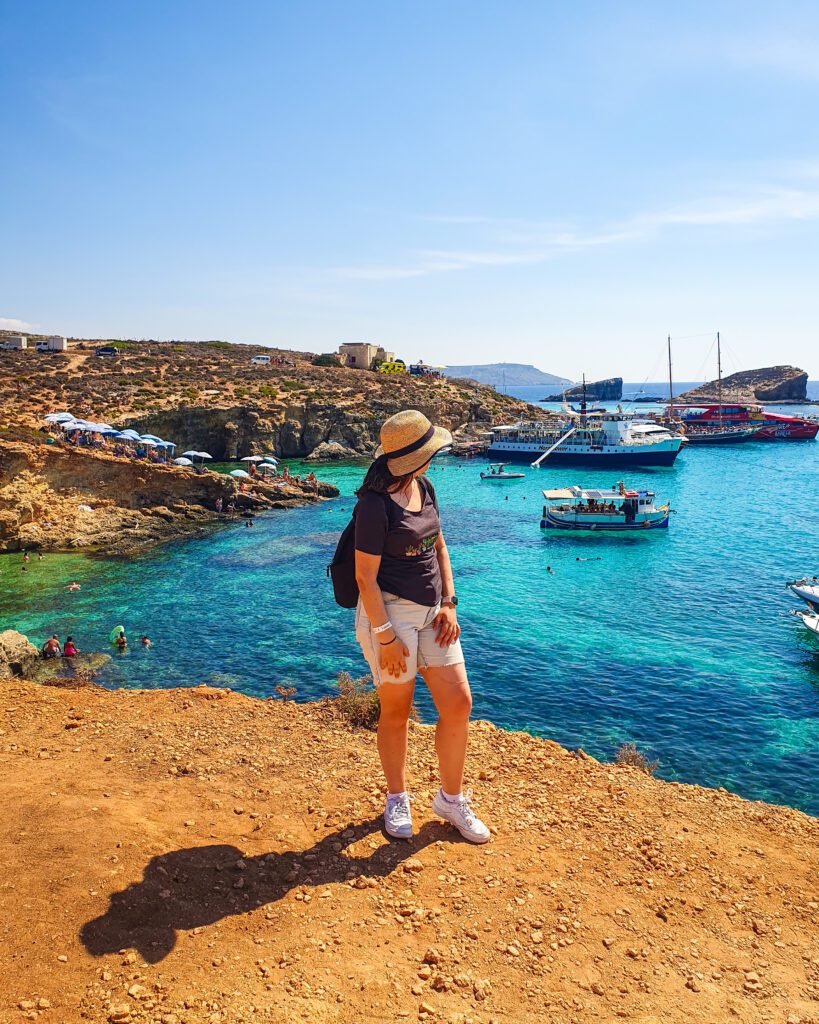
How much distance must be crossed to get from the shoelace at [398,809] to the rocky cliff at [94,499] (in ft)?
102

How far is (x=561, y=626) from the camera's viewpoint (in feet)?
76.3

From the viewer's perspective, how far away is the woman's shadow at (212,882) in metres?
4.17

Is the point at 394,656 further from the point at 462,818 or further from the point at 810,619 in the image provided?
the point at 810,619

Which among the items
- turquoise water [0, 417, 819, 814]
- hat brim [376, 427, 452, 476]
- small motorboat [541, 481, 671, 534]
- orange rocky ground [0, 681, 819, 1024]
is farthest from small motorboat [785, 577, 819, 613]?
hat brim [376, 427, 452, 476]

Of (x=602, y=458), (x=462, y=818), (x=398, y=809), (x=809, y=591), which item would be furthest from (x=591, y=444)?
(x=398, y=809)

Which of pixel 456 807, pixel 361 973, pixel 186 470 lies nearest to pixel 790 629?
pixel 456 807

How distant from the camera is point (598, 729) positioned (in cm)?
1509

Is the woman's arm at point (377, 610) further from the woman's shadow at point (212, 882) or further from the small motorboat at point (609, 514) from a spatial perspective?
the small motorboat at point (609, 514)

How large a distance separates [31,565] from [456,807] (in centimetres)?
2990

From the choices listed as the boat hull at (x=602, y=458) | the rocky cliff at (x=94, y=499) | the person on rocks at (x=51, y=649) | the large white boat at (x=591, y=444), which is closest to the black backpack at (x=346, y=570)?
the person on rocks at (x=51, y=649)

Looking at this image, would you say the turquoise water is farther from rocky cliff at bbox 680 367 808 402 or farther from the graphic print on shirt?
rocky cliff at bbox 680 367 808 402

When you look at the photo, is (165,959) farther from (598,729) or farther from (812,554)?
(812,554)

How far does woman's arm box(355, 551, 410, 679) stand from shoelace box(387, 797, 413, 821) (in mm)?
1295

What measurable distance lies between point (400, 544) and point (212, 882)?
9.06 feet
